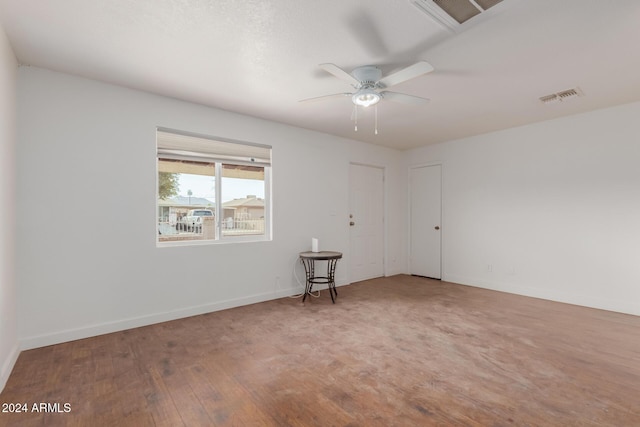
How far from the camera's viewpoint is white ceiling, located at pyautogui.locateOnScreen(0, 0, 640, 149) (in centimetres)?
193

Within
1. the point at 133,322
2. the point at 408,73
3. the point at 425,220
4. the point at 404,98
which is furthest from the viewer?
the point at 425,220

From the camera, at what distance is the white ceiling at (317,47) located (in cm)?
193

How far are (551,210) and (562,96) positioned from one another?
1659 mm

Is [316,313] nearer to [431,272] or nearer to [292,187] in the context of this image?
[292,187]

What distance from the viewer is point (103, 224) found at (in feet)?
9.73

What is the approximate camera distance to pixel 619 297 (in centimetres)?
365

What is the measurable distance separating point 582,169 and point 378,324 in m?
3.47

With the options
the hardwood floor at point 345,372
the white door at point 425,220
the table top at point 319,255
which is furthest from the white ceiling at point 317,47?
the hardwood floor at point 345,372

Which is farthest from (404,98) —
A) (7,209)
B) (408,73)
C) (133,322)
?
(133,322)

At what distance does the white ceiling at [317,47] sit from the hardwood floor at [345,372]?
2.52 m

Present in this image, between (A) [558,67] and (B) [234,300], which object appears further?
(B) [234,300]

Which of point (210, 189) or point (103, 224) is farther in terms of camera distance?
point (210, 189)

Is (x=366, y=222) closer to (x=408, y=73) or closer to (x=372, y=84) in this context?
(x=372, y=84)

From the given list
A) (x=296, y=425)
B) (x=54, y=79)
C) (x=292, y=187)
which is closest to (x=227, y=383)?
(x=296, y=425)
